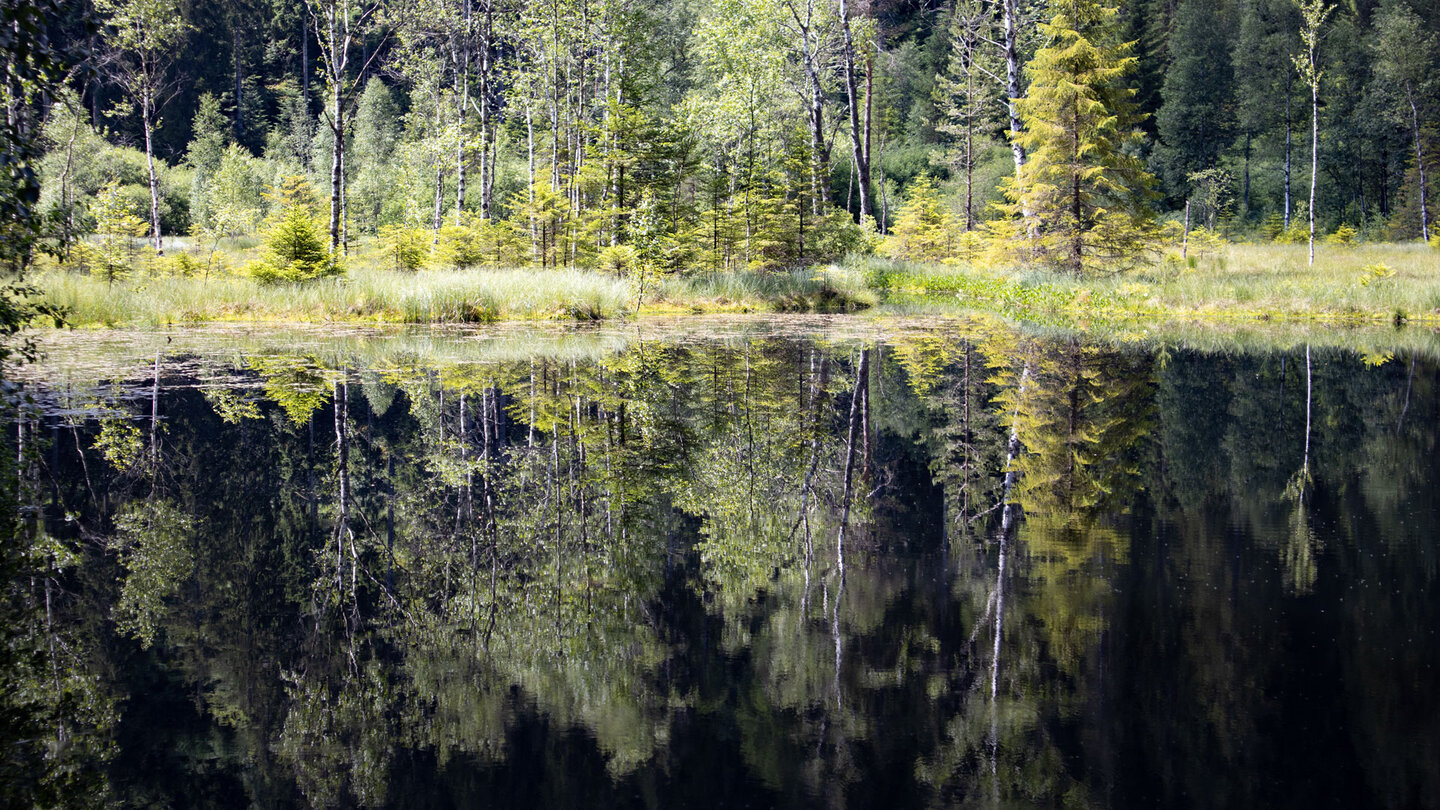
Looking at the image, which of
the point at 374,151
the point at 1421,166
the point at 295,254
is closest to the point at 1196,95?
the point at 1421,166

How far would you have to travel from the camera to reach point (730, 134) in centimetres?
2769

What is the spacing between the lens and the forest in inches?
822

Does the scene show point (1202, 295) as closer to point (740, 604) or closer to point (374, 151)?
point (740, 604)

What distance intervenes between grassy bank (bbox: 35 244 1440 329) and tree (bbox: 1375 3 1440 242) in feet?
83.9

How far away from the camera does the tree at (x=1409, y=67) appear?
39.8 m

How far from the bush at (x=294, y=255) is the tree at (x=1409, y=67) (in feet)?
143

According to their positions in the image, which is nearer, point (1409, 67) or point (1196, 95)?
point (1409, 67)

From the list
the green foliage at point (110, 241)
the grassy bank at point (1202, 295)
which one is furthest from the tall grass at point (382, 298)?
the grassy bank at point (1202, 295)

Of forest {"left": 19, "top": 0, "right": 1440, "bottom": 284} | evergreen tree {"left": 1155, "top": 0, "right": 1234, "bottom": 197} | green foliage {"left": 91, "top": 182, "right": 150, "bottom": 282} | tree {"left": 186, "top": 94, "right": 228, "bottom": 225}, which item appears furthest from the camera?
evergreen tree {"left": 1155, "top": 0, "right": 1234, "bottom": 197}

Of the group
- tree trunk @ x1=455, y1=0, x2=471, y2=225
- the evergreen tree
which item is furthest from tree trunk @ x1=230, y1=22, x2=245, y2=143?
the evergreen tree

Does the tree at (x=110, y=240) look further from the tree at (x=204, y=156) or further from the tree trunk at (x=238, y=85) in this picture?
the tree trunk at (x=238, y=85)

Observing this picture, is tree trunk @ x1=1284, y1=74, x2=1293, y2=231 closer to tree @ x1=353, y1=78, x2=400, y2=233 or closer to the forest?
the forest

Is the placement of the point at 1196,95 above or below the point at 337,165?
above

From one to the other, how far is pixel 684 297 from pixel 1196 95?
137 feet
